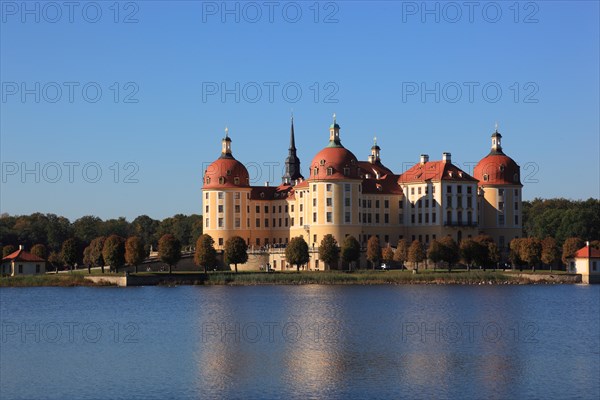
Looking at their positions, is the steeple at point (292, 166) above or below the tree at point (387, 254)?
above

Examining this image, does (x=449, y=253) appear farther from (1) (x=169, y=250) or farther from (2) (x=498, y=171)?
(1) (x=169, y=250)

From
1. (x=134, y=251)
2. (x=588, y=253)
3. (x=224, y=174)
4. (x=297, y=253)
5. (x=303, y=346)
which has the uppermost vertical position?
(x=224, y=174)

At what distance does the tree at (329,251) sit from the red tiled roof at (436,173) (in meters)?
15.3

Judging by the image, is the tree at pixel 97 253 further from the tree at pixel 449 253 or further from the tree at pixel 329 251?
the tree at pixel 449 253

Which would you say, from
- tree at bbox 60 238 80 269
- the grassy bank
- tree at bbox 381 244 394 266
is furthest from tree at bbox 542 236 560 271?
tree at bbox 60 238 80 269

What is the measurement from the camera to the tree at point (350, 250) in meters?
103

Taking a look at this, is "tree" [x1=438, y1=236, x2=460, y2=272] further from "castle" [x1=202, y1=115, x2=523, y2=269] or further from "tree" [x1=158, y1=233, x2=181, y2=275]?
"tree" [x1=158, y1=233, x2=181, y2=275]

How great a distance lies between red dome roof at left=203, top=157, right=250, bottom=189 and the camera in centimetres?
11950

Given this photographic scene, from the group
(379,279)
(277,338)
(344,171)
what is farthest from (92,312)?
(344,171)

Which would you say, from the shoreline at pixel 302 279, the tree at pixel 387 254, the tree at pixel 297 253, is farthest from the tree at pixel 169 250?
the tree at pixel 387 254

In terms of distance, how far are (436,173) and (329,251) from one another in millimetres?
17602

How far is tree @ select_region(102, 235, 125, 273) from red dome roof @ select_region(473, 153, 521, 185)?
41.0 meters

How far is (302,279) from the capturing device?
93938 millimetres

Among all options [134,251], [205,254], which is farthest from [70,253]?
[205,254]
